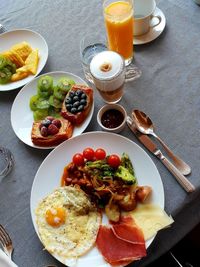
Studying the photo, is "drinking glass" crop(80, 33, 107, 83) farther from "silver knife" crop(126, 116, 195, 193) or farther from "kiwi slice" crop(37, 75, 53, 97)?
"silver knife" crop(126, 116, 195, 193)

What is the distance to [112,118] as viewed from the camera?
1.17 m

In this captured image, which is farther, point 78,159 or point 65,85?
point 65,85

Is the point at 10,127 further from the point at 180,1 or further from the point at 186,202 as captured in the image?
the point at 180,1

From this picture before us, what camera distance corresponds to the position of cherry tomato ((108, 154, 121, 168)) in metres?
1.05

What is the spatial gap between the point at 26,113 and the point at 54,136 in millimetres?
177

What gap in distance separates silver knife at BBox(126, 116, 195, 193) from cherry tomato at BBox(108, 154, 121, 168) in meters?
0.11

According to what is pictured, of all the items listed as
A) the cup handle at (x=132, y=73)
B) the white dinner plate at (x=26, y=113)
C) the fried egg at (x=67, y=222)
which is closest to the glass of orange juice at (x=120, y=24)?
the cup handle at (x=132, y=73)

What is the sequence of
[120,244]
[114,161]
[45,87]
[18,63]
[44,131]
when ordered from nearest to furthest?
[120,244]
[114,161]
[44,131]
[45,87]
[18,63]

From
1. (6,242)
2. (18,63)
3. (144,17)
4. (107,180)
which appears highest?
(144,17)

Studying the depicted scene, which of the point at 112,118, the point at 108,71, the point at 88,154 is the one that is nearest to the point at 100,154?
the point at 88,154

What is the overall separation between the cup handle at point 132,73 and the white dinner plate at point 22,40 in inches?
13.0

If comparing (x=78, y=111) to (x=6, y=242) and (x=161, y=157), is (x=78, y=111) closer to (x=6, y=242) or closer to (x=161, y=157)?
(x=161, y=157)

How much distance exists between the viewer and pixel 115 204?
1.00 m

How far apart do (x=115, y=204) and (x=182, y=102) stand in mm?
417
